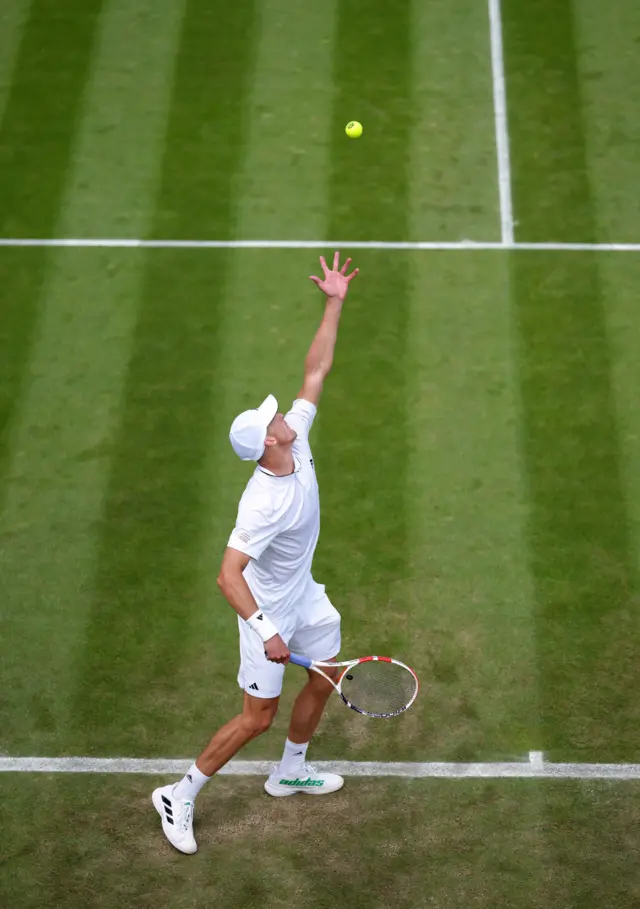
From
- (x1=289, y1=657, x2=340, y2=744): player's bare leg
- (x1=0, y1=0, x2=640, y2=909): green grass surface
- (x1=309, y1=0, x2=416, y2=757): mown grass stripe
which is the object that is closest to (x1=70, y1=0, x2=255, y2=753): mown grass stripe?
(x1=0, y1=0, x2=640, y2=909): green grass surface

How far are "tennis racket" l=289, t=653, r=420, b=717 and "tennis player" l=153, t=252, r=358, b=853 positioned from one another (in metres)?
0.18

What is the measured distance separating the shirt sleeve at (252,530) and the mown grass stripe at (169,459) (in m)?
1.99

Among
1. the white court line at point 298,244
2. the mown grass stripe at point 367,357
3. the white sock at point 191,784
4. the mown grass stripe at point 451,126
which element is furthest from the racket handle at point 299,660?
the mown grass stripe at point 451,126

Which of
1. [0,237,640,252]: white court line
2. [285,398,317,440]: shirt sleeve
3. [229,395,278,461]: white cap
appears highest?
[0,237,640,252]: white court line

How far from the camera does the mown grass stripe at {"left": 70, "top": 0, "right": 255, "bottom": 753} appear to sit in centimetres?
845

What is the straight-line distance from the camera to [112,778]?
7969mm

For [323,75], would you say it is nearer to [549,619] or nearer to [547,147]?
[547,147]

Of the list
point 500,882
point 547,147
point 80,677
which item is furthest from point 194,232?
point 500,882

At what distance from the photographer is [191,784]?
7547mm

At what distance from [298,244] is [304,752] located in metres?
5.72

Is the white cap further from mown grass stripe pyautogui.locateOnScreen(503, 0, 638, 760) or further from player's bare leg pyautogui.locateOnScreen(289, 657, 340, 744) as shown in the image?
mown grass stripe pyautogui.locateOnScreen(503, 0, 638, 760)

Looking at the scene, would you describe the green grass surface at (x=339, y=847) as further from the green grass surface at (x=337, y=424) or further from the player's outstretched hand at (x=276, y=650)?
the player's outstretched hand at (x=276, y=650)

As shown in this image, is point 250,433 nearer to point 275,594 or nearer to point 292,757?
point 275,594

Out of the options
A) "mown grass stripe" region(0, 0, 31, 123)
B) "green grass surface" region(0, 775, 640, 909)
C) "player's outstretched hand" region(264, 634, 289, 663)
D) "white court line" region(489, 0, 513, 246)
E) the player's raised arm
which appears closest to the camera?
"player's outstretched hand" region(264, 634, 289, 663)
